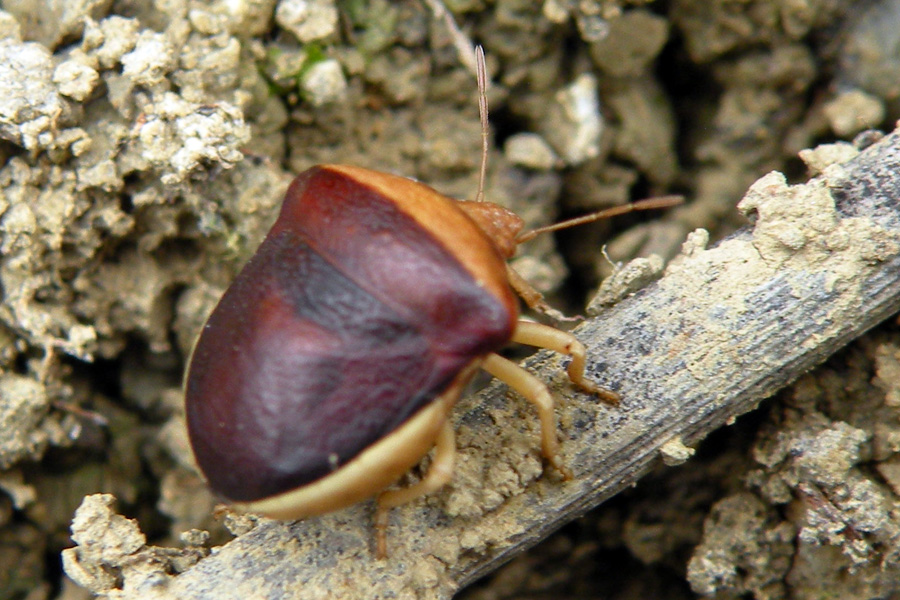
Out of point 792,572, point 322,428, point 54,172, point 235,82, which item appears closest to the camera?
point 322,428

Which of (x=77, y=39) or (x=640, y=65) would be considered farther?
(x=640, y=65)

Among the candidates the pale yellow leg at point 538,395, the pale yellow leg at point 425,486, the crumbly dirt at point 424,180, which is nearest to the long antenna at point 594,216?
the crumbly dirt at point 424,180

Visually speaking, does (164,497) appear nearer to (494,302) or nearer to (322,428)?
(322,428)

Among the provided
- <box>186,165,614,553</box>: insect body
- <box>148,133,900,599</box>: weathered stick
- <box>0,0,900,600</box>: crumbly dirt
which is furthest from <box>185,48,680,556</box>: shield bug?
<box>0,0,900,600</box>: crumbly dirt

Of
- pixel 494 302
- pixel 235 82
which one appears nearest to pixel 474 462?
pixel 494 302

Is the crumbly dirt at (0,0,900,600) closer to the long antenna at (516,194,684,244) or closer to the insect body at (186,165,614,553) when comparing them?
the long antenna at (516,194,684,244)

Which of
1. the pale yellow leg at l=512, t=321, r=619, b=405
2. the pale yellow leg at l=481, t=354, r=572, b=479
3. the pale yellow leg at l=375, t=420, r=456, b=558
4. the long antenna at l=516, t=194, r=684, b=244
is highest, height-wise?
the long antenna at l=516, t=194, r=684, b=244

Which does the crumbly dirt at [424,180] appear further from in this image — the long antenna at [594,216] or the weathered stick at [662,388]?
the long antenna at [594,216]
